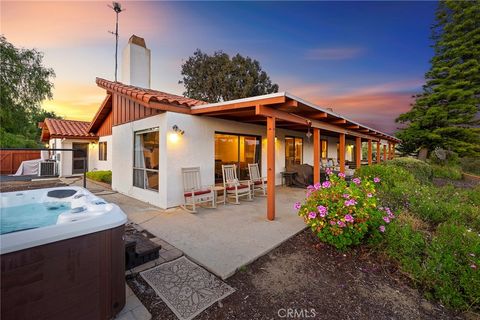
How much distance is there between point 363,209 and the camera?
293cm

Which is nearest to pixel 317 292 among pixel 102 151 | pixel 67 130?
pixel 102 151

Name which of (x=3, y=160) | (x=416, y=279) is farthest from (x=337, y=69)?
(x=3, y=160)

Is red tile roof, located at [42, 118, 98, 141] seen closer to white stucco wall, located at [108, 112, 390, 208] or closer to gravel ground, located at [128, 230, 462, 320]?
white stucco wall, located at [108, 112, 390, 208]

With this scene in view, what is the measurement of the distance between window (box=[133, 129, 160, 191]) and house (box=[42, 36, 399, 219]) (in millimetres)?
28

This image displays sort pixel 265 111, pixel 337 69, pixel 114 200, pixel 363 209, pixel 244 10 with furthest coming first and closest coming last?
pixel 337 69
pixel 244 10
pixel 114 200
pixel 265 111
pixel 363 209

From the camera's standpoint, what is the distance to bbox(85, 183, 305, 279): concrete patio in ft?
9.53

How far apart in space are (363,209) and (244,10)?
748 centimetres

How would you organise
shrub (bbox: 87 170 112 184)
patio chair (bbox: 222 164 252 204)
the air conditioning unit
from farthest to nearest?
the air conditioning unit → shrub (bbox: 87 170 112 184) → patio chair (bbox: 222 164 252 204)

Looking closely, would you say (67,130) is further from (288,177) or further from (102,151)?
(288,177)

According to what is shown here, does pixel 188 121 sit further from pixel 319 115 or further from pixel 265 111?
pixel 319 115

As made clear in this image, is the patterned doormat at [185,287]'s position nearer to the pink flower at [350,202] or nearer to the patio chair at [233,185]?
the pink flower at [350,202]

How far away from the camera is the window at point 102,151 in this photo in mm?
11452

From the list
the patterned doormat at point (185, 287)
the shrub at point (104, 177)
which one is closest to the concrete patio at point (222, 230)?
the patterned doormat at point (185, 287)

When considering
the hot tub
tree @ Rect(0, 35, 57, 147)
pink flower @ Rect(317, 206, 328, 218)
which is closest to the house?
pink flower @ Rect(317, 206, 328, 218)
